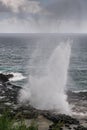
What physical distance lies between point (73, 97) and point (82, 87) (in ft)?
44.3

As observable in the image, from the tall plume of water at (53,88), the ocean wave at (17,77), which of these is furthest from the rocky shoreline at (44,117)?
the ocean wave at (17,77)

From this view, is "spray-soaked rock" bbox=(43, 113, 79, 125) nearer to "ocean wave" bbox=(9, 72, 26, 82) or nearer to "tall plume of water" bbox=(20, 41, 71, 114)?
"tall plume of water" bbox=(20, 41, 71, 114)

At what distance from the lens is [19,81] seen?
76.2m

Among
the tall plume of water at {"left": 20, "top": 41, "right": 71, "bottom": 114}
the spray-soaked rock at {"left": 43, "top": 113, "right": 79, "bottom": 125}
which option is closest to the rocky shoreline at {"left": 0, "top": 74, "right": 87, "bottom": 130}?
the spray-soaked rock at {"left": 43, "top": 113, "right": 79, "bottom": 125}

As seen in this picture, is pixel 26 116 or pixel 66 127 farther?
pixel 26 116

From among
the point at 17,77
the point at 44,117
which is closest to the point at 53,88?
the point at 44,117

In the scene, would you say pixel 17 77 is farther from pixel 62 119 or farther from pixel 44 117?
pixel 62 119

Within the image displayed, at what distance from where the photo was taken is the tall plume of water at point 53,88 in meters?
49.2

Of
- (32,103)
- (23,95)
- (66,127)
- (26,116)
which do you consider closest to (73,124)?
(66,127)

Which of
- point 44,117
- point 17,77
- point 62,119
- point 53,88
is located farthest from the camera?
point 17,77

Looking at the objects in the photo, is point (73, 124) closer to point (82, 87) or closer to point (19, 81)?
point (82, 87)

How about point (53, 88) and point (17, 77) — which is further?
point (17, 77)

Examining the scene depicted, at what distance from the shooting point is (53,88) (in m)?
54.8

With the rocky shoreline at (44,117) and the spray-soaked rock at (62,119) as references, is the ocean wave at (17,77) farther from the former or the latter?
the spray-soaked rock at (62,119)
